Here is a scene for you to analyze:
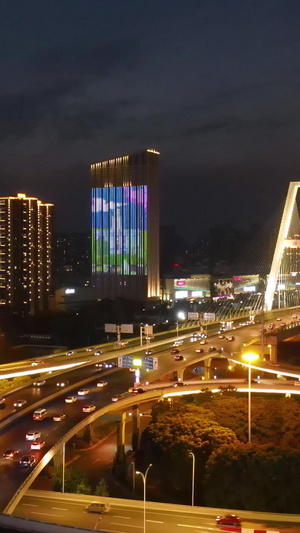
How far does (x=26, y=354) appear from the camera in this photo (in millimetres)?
18281

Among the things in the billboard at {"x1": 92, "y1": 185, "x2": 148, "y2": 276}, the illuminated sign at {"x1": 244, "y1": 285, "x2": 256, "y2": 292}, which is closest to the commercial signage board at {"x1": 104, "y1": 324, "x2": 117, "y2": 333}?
the billboard at {"x1": 92, "y1": 185, "x2": 148, "y2": 276}

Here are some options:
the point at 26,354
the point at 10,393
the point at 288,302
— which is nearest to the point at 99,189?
the point at 288,302

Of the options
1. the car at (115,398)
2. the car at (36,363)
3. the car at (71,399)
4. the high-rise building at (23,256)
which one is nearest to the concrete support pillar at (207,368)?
the car at (36,363)

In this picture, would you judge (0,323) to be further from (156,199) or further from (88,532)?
(88,532)

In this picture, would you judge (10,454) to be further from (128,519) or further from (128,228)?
(128,228)

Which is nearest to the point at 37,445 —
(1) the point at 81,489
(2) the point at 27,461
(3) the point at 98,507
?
(2) the point at 27,461

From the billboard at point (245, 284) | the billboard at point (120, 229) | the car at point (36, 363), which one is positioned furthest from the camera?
the billboard at point (245, 284)

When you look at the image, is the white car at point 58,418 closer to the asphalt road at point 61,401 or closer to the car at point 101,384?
the asphalt road at point 61,401

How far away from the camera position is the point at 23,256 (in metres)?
25.1

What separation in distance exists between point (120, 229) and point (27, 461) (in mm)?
23641

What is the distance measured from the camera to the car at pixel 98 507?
6.22 meters

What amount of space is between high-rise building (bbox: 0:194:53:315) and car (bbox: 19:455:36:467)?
17.5 metres

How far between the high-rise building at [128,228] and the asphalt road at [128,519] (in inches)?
888

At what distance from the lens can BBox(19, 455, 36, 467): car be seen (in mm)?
7084
